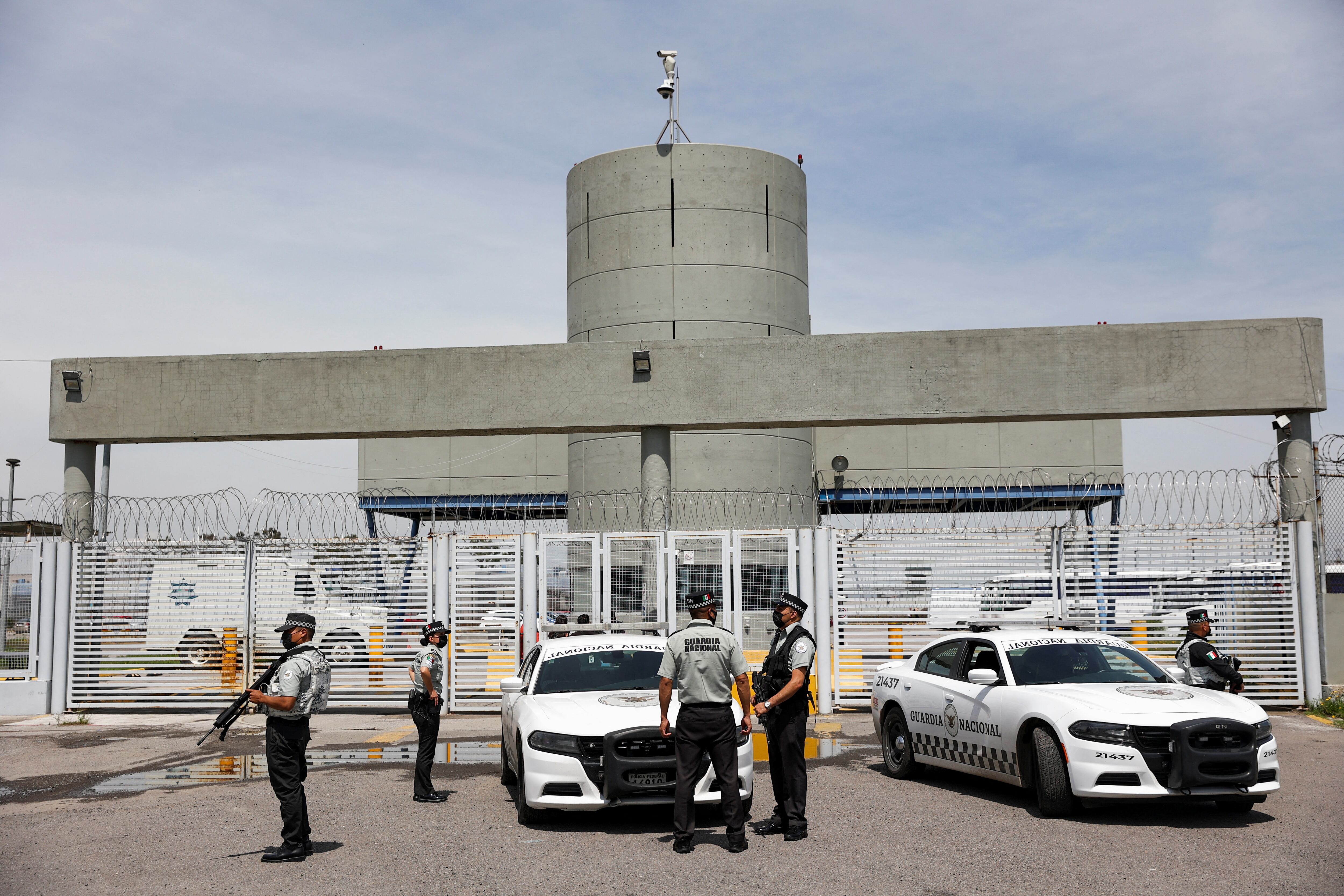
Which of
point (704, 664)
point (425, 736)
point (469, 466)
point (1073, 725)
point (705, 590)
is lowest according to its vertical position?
point (425, 736)

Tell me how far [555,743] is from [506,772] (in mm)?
2123

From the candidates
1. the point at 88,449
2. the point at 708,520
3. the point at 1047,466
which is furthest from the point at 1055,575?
the point at 1047,466

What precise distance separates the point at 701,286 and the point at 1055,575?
31.1ft

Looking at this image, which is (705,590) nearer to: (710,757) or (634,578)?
(634,578)

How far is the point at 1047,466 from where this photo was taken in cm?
3278

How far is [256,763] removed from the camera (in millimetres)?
12125

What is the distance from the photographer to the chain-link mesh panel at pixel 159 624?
16.8 metres

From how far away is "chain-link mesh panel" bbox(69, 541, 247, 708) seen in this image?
16781 mm

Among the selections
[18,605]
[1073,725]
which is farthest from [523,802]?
[18,605]

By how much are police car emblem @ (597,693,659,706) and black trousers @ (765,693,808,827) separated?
3.85 feet

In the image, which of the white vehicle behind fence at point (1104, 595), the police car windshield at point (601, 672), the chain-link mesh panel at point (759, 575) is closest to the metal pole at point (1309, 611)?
the white vehicle behind fence at point (1104, 595)

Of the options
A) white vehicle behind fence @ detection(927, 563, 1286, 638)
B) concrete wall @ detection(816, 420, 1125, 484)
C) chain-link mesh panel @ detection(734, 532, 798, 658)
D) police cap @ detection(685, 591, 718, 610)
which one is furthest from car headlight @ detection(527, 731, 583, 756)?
concrete wall @ detection(816, 420, 1125, 484)

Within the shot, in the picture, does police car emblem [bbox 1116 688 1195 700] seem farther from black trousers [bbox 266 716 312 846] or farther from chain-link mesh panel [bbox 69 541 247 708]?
chain-link mesh panel [bbox 69 541 247 708]

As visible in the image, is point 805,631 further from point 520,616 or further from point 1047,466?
point 1047,466
